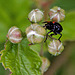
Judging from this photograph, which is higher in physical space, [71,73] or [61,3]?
[61,3]

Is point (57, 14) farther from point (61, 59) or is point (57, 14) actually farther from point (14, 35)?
point (61, 59)

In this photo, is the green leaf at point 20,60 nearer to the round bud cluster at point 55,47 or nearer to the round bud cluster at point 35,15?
the round bud cluster at point 55,47

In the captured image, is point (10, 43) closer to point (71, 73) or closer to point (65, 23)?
point (65, 23)

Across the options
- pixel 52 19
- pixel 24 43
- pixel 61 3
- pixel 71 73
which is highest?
pixel 52 19

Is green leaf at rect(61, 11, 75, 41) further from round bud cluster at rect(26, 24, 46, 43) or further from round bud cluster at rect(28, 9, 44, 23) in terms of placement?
round bud cluster at rect(26, 24, 46, 43)

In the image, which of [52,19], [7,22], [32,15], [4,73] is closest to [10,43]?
[32,15]

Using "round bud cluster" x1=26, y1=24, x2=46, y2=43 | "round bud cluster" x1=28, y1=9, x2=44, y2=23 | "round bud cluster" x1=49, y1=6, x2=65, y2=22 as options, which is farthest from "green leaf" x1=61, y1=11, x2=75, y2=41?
"round bud cluster" x1=26, y1=24, x2=46, y2=43
